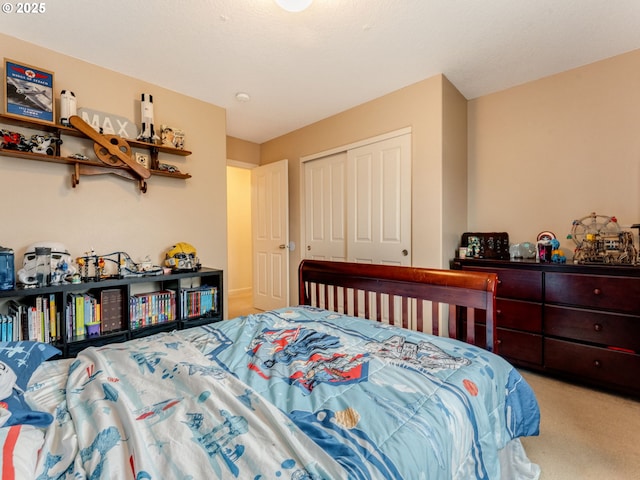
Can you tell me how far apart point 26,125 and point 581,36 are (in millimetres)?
3974

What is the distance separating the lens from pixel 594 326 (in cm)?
213

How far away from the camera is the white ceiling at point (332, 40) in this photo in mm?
1874

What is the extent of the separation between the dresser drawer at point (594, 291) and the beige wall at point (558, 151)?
1.83 ft

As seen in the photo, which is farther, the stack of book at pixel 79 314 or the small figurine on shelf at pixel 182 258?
the small figurine on shelf at pixel 182 258

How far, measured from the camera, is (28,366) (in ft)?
3.37

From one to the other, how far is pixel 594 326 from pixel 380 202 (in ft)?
6.31

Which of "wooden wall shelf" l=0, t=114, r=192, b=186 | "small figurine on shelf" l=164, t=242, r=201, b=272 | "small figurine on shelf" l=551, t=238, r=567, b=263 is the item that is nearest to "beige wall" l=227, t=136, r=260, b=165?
"wooden wall shelf" l=0, t=114, r=192, b=186

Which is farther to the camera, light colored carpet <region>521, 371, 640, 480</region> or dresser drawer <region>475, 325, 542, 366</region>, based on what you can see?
dresser drawer <region>475, 325, 542, 366</region>

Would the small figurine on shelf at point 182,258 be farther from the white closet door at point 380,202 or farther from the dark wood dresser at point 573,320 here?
the dark wood dresser at point 573,320

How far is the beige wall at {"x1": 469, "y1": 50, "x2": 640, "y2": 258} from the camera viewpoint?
2.36 m

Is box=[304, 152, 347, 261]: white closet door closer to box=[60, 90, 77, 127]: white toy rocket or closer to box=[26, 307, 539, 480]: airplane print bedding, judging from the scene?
box=[26, 307, 539, 480]: airplane print bedding

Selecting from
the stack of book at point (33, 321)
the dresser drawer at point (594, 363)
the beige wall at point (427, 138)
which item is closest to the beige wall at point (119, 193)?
the stack of book at point (33, 321)

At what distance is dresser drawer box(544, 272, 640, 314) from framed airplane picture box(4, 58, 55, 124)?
383 cm

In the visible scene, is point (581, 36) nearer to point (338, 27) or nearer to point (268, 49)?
point (338, 27)
